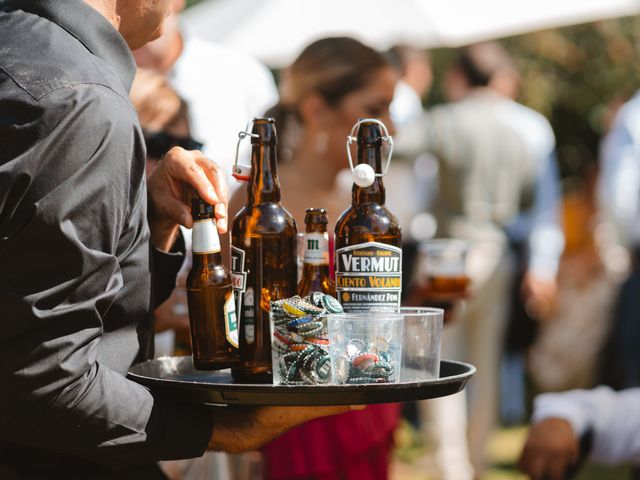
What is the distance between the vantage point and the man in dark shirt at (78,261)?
1.56 m

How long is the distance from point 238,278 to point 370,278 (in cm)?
24

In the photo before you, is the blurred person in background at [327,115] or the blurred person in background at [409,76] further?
the blurred person in background at [409,76]

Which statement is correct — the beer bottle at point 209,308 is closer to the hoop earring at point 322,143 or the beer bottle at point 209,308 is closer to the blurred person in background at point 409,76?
the hoop earring at point 322,143

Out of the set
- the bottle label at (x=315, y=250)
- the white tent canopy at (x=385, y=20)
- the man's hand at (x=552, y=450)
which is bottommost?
the man's hand at (x=552, y=450)

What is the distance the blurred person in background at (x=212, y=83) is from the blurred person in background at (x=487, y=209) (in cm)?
216

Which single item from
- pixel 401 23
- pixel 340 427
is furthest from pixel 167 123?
pixel 401 23

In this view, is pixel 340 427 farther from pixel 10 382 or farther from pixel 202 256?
pixel 10 382

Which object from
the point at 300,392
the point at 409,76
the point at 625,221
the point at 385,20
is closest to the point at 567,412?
the point at 300,392

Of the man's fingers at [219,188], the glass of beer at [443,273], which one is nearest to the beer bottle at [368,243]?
the man's fingers at [219,188]

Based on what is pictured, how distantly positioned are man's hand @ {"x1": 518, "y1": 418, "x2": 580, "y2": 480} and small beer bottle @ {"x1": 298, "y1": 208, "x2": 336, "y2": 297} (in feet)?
3.03

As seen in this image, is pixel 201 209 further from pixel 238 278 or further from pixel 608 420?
pixel 608 420

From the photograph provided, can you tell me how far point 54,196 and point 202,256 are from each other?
0.42 m

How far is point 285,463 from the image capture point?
3.33 meters

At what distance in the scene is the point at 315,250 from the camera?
194 cm
